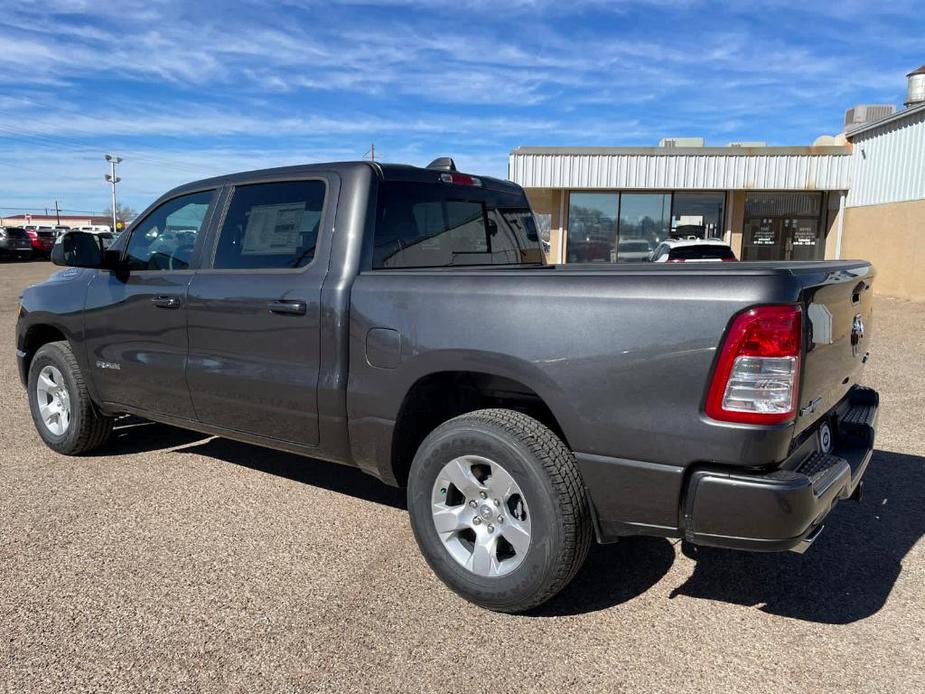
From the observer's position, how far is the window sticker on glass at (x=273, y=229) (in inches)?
152

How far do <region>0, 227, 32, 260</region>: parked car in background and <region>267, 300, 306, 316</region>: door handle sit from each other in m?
36.7

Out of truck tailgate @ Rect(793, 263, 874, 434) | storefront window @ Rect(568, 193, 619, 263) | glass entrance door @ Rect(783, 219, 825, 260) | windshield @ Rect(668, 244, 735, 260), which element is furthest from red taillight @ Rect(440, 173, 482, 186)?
glass entrance door @ Rect(783, 219, 825, 260)

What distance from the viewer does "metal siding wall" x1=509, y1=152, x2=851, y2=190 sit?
2177 centimetres

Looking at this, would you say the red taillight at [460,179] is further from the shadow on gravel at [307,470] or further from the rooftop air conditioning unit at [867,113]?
the rooftop air conditioning unit at [867,113]

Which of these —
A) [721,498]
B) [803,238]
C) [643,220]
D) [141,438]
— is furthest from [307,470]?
[803,238]

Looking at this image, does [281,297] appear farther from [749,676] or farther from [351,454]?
[749,676]

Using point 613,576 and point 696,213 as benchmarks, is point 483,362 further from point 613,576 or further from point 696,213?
point 696,213

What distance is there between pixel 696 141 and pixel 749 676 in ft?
80.4

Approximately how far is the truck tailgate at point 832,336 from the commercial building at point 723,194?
18368mm

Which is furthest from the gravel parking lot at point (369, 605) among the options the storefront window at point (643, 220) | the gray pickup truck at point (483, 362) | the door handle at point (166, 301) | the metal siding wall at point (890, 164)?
the storefront window at point (643, 220)

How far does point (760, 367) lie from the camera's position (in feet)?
8.15

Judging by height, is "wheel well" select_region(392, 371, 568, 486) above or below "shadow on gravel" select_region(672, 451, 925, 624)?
above

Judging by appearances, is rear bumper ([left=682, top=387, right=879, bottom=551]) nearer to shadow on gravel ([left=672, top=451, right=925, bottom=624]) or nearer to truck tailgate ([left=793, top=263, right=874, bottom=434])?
truck tailgate ([left=793, top=263, right=874, bottom=434])

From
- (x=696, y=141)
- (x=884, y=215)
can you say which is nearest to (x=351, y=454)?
(x=884, y=215)
